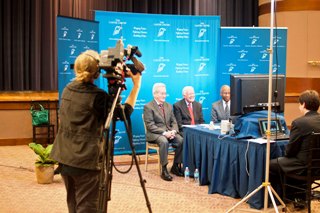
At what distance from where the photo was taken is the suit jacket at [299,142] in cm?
419

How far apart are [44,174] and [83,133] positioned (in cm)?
303

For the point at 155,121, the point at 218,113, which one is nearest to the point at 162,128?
the point at 155,121

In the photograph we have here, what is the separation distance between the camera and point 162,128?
19.9ft

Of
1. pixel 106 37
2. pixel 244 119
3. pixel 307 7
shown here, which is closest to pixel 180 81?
pixel 106 37

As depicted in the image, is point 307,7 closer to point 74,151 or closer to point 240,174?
point 240,174

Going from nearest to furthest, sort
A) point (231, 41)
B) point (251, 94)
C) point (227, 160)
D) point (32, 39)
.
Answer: point (251, 94), point (227, 160), point (231, 41), point (32, 39)

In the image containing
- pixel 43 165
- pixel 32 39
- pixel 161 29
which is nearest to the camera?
pixel 43 165

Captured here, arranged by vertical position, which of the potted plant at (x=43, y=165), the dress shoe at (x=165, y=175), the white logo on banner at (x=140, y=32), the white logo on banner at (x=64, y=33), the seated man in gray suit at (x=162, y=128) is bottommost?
the dress shoe at (x=165, y=175)

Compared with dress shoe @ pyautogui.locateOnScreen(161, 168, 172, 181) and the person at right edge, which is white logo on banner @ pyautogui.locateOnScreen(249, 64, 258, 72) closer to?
dress shoe @ pyautogui.locateOnScreen(161, 168, 172, 181)

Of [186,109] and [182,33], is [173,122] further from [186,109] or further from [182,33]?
[182,33]

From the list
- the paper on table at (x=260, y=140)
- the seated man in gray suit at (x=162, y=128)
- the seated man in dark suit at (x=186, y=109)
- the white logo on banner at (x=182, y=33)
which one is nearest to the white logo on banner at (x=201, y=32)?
the white logo on banner at (x=182, y=33)

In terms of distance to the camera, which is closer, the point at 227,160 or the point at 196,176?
the point at 227,160

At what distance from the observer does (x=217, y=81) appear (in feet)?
24.6

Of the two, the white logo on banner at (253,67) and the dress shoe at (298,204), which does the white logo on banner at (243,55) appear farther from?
the dress shoe at (298,204)
